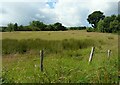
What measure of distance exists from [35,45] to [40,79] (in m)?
20.2

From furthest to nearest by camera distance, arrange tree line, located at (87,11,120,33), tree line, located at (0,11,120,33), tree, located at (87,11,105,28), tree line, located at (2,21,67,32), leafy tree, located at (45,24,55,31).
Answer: tree, located at (87,11,105,28) → leafy tree, located at (45,24,55,31) → tree line, located at (2,21,67,32) → tree line, located at (0,11,120,33) → tree line, located at (87,11,120,33)

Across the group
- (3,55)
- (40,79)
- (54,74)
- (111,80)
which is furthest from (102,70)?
(3,55)

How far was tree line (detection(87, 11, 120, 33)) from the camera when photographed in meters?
70.6

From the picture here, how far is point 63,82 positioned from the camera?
765 centimetres

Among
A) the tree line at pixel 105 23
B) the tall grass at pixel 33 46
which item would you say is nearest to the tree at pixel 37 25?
the tree line at pixel 105 23

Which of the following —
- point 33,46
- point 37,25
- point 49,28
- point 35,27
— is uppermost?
point 37,25

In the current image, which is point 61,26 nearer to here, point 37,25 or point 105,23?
point 37,25

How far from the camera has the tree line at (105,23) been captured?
7059 centimetres

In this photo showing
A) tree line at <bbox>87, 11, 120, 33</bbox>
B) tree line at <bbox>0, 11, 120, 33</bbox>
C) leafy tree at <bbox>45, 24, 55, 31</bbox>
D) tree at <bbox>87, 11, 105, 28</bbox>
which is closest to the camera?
tree line at <bbox>87, 11, 120, 33</bbox>

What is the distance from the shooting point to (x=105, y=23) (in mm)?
81375

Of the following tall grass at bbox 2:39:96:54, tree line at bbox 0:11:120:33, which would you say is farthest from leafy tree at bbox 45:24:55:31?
tall grass at bbox 2:39:96:54

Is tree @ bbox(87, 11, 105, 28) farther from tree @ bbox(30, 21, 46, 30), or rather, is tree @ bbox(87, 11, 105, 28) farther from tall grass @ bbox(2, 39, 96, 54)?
tall grass @ bbox(2, 39, 96, 54)

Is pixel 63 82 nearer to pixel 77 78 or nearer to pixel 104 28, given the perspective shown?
pixel 77 78

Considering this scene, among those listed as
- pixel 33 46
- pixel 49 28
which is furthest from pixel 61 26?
pixel 33 46
